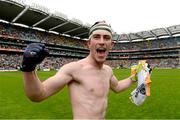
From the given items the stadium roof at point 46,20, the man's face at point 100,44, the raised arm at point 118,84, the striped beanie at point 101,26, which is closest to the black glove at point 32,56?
the man's face at point 100,44

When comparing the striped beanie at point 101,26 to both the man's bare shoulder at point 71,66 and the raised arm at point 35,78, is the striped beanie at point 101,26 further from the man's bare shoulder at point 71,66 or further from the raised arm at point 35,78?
the raised arm at point 35,78

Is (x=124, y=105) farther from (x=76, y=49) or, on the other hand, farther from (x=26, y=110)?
(x=76, y=49)

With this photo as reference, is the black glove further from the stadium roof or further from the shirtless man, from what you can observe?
the stadium roof

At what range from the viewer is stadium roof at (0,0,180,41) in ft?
226

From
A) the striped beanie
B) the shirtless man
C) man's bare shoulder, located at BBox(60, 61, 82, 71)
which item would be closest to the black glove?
the shirtless man

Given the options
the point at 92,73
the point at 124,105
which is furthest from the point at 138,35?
the point at 92,73

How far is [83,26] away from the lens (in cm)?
9444

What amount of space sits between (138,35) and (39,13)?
50241 mm

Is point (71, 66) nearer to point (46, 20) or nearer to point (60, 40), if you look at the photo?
point (46, 20)

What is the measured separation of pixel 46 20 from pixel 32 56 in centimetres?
8029

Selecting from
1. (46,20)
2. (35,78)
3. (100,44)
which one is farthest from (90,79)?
(46,20)

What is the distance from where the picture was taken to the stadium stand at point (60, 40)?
7369 cm

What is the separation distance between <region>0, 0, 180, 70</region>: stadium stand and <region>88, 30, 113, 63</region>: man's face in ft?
205

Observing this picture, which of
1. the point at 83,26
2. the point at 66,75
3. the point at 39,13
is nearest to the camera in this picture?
the point at 66,75
